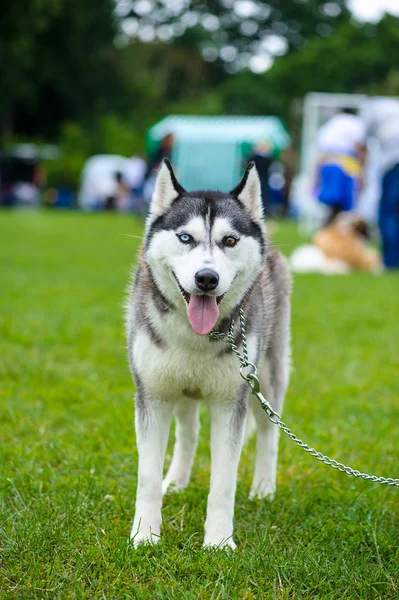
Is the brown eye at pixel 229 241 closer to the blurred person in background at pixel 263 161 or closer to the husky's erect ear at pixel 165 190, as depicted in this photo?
the husky's erect ear at pixel 165 190

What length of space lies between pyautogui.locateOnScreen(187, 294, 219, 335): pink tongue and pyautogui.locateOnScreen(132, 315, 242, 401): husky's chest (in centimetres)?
12

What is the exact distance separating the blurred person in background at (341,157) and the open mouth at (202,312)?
10.1 metres

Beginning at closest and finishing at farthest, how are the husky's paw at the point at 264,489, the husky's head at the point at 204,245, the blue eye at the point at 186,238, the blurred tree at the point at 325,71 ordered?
1. the husky's head at the point at 204,245
2. the blue eye at the point at 186,238
3. the husky's paw at the point at 264,489
4. the blurred tree at the point at 325,71

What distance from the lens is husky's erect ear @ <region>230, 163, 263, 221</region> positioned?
3250mm

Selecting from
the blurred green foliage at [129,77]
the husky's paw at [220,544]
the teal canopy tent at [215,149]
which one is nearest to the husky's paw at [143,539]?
the husky's paw at [220,544]

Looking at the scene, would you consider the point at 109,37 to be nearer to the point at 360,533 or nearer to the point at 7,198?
the point at 7,198

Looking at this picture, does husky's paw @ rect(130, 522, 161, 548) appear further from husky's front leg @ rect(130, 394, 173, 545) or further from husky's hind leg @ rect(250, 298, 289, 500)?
husky's hind leg @ rect(250, 298, 289, 500)

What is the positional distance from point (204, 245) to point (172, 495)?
4.48 ft

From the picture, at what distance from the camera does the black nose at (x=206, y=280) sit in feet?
9.32

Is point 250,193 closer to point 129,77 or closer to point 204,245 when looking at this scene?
point 204,245

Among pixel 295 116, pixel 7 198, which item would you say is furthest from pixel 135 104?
pixel 7 198

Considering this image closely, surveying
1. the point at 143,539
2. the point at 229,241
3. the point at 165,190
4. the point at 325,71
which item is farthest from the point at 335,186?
the point at 325,71

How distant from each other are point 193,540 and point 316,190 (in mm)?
11367

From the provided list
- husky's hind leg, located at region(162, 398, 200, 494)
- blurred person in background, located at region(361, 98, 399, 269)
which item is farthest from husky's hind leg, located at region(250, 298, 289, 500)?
blurred person in background, located at region(361, 98, 399, 269)
